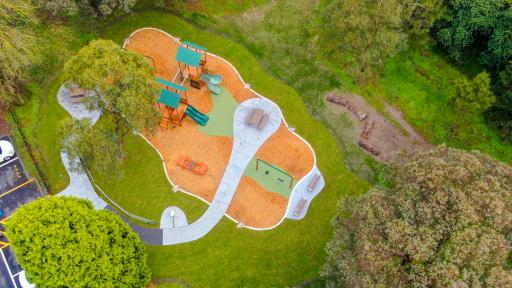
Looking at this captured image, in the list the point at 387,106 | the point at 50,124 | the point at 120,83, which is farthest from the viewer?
the point at 387,106

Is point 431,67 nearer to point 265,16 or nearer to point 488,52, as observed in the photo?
point 488,52

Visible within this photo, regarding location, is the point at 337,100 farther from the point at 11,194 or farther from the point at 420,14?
the point at 11,194

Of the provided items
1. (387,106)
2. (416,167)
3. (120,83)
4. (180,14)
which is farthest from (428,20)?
(120,83)

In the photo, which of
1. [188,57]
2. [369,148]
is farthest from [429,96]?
[188,57]

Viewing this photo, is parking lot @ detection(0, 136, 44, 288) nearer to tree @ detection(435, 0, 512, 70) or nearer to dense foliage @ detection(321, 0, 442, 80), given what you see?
dense foliage @ detection(321, 0, 442, 80)

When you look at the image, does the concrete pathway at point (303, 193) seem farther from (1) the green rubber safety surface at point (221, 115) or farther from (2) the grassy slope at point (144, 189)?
(1) the green rubber safety surface at point (221, 115)

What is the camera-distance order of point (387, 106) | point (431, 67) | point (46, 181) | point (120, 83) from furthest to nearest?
point (431, 67), point (387, 106), point (46, 181), point (120, 83)

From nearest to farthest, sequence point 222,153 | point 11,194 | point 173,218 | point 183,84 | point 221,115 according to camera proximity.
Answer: point 173,218, point 11,194, point 222,153, point 221,115, point 183,84
